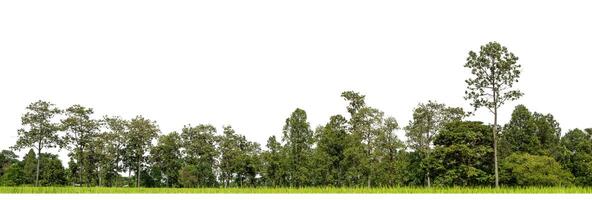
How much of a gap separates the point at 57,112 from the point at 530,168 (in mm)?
61218

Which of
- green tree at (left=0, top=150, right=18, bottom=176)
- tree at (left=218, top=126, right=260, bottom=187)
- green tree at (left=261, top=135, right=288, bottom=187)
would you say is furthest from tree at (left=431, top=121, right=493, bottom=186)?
green tree at (left=0, top=150, right=18, bottom=176)

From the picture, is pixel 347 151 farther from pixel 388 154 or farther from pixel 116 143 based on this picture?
pixel 116 143

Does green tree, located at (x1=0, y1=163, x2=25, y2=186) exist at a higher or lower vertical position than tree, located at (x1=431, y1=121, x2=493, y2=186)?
lower

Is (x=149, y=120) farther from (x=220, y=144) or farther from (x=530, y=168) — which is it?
(x=530, y=168)

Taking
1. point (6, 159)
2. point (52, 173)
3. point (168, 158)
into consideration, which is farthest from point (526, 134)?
point (6, 159)

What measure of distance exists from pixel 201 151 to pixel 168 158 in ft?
17.5

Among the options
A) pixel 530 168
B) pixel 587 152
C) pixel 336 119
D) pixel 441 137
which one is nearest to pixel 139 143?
pixel 336 119

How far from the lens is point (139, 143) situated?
263 ft

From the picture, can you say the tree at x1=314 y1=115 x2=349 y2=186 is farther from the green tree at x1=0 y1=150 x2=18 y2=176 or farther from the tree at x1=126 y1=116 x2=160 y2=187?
the green tree at x1=0 y1=150 x2=18 y2=176

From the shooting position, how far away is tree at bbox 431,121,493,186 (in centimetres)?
5447

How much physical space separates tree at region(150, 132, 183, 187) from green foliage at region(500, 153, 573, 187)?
157ft

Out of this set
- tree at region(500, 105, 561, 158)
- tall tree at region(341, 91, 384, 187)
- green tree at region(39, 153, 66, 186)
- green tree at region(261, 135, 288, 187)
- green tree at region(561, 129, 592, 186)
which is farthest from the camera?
green tree at region(39, 153, 66, 186)

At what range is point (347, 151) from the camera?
5312 centimetres

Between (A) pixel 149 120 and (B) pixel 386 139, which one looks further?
(A) pixel 149 120
